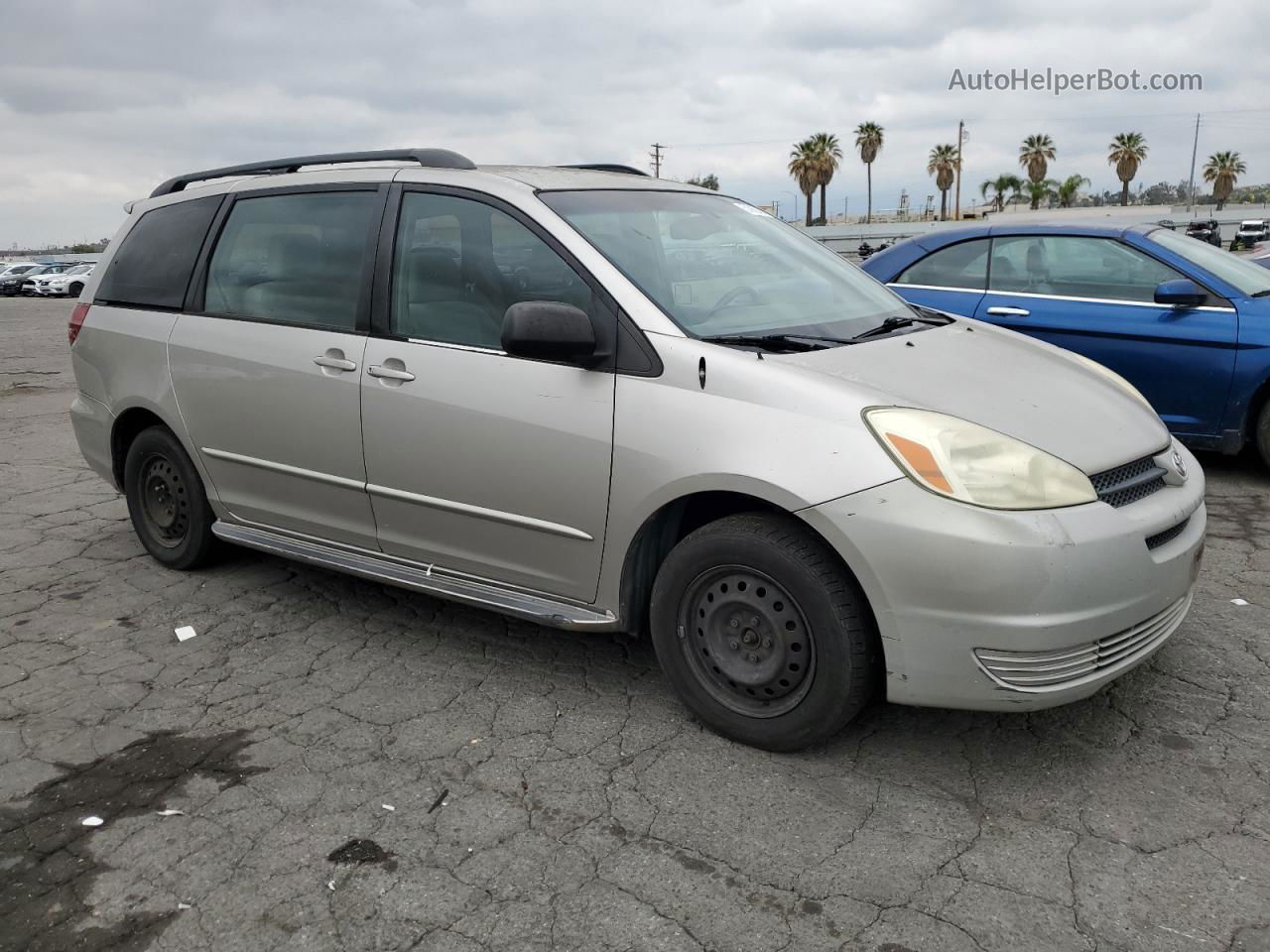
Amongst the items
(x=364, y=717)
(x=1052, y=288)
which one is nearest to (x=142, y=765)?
(x=364, y=717)

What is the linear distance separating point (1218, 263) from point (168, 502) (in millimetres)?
6149

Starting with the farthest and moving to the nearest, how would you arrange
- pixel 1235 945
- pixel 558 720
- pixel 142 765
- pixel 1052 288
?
pixel 1052 288
pixel 558 720
pixel 142 765
pixel 1235 945

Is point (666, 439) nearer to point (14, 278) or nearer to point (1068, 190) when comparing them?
point (14, 278)

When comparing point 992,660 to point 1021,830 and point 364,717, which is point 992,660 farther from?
point 364,717

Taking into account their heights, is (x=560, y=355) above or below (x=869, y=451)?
above

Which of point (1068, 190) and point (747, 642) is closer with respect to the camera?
point (747, 642)

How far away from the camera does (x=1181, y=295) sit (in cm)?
591

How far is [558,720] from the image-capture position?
3469 millimetres

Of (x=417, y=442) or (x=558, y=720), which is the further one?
(x=417, y=442)

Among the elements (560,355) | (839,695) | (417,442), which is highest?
(560,355)

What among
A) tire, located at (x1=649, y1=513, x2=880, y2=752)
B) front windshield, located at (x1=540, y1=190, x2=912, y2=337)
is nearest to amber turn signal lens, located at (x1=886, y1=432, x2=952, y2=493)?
tire, located at (x1=649, y1=513, x2=880, y2=752)

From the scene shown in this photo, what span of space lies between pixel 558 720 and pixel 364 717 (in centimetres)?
66

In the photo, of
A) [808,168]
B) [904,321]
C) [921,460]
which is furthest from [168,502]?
[808,168]

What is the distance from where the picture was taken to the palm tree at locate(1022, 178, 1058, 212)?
78.1 metres
